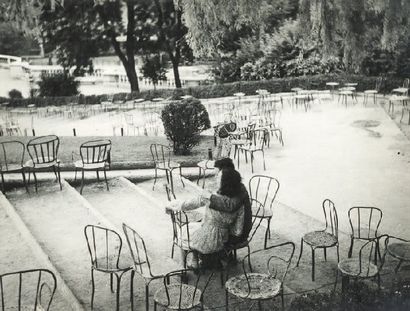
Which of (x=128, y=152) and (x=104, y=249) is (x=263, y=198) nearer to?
(x=104, y=249)

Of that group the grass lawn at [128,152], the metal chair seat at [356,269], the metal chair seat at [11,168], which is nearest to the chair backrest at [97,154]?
the grass lawn at [128,152]

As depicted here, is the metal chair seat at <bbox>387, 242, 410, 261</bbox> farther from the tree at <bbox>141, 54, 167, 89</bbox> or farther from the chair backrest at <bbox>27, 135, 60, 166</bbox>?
the tree at <bbox>141, 54, 167, 89</bbox>

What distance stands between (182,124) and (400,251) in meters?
6.15

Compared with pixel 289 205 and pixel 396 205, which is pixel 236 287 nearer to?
pixel 289 205

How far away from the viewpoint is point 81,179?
9.97 metres

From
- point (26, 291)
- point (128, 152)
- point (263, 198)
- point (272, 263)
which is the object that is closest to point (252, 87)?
point (128, 152)

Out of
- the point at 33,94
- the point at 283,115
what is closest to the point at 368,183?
the point at 283,115

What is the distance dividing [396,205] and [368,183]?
1.20 meters

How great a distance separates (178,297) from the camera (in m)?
5.19

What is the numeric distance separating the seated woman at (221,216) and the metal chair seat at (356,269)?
1.20 meters

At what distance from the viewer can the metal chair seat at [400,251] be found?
6036 millimetres

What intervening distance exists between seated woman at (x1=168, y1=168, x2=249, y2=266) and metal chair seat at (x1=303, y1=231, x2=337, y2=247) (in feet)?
3.02

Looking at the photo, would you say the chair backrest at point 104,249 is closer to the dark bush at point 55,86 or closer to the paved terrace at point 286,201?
the paved terrace at point 286,201

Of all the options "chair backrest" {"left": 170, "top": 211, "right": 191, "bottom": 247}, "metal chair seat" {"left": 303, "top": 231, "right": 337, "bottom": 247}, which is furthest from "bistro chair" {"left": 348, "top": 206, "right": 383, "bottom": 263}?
"chair backrest" {"left": 170, "top": 211, "right": 191, "bottom": 247}
